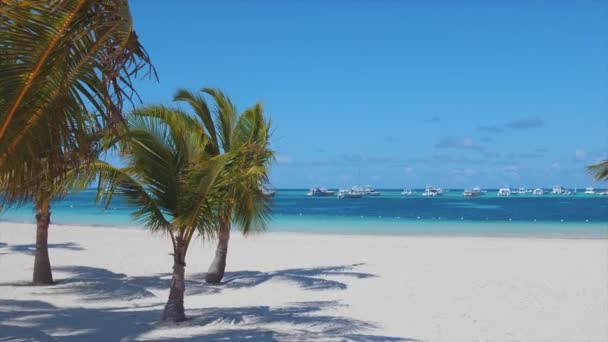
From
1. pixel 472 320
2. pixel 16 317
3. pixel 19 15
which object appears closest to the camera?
pixel 19 15

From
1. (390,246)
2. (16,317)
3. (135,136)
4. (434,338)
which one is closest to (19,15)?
(135,136)

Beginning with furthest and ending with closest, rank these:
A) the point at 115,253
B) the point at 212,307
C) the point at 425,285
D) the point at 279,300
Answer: the point at 115,253 → the point at 425,285 → the point at 279,300 → the point at 212,307

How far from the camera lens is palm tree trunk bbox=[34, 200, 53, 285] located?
9547mm

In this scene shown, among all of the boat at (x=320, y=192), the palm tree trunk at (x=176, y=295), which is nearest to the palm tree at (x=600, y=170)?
the palm tree trunk at (x=176, y=295)

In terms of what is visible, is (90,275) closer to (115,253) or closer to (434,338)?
(115,253)

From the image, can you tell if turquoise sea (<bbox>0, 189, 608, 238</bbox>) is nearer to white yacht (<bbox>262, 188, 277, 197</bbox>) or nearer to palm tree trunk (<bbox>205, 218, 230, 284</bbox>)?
white yacht (<bbox>262, 188, 277, 197</bbox>)

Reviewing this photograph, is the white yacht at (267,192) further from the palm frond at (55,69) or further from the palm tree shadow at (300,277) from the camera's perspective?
the palm frond at (55,69)

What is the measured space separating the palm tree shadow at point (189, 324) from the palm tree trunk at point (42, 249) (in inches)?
63.8

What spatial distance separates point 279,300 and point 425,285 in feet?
10.5

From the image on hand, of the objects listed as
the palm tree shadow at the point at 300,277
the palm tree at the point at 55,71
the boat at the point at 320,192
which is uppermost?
the boat at the point at 320,192

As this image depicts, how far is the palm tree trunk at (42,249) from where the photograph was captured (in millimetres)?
9547

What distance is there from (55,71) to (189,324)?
4207 millimetres

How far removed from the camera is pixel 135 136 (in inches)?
249

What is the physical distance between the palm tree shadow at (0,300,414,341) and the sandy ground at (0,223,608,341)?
15 millimetres
